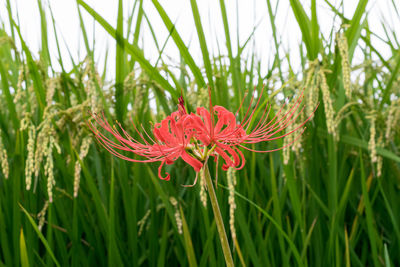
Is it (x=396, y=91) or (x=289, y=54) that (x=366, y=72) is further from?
(x=289, y=54)

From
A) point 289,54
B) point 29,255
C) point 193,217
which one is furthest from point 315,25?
point 29,255

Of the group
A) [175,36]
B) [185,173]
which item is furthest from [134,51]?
[185,173]

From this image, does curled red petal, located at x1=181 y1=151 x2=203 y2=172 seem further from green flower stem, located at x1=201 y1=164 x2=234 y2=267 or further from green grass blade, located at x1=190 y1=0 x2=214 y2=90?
green grass blade, located at x1=190 y1=0 x2=214 y2=90

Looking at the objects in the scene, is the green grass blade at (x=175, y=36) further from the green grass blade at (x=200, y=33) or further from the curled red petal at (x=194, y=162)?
the curled red petal at (x=194, y=162)

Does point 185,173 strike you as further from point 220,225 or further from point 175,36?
point 220,225

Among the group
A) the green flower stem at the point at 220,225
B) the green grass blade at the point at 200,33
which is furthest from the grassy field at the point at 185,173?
the green flower stem at the point at 220,225

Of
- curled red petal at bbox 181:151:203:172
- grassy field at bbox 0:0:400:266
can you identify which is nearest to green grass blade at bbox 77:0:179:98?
grassy field at bbox 0:0:400:266

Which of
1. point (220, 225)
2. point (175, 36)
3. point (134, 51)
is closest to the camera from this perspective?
point (220, 225)

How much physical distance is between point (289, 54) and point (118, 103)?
4.43 feet

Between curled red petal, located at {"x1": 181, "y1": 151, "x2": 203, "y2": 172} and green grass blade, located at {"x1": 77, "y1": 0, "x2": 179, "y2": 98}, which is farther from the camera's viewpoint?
green grass blade, located at {"x1": 77, "y1": 0, "x2": 179, "y2": 98}

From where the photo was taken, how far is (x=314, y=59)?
2.17 m

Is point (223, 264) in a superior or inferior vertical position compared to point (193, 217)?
inferior

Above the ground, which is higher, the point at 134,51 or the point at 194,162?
the point at 134,51

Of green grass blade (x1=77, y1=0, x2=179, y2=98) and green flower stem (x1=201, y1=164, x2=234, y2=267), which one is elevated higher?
green grass blade (x1=77, y1=0, x2=179, y2=98)
